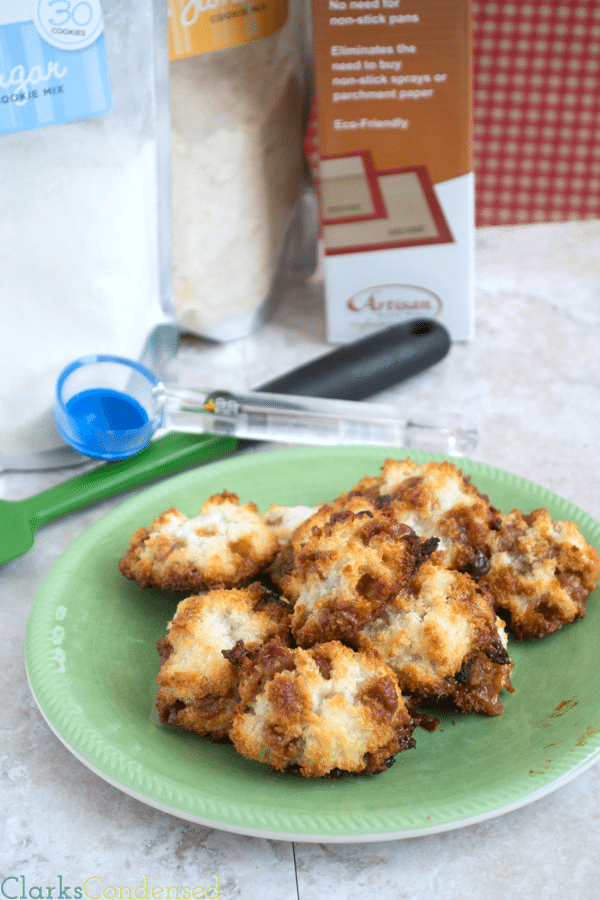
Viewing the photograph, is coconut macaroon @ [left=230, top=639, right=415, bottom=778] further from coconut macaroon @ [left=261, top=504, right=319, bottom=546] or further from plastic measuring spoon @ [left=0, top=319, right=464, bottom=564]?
plastic measuring spoon @ [left=0, top=319, right=464, bottom=564]

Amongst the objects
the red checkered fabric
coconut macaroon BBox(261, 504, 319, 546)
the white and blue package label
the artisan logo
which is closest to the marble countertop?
the artisan logo

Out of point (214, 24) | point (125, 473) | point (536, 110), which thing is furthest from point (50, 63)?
point (536, 110)

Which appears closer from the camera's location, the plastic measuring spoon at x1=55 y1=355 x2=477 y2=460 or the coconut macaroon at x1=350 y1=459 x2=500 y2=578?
the coconut macaroon at x1=350 y1=459 x2=500 y2=578

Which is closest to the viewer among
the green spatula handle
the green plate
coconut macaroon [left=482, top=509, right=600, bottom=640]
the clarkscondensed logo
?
the green plate

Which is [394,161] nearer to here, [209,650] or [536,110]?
[209,650]

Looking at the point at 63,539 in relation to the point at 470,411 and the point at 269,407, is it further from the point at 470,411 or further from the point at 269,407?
the point at 470,411

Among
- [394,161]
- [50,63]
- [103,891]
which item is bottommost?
[103,891]

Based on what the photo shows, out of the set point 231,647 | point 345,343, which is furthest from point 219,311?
point 231,647
